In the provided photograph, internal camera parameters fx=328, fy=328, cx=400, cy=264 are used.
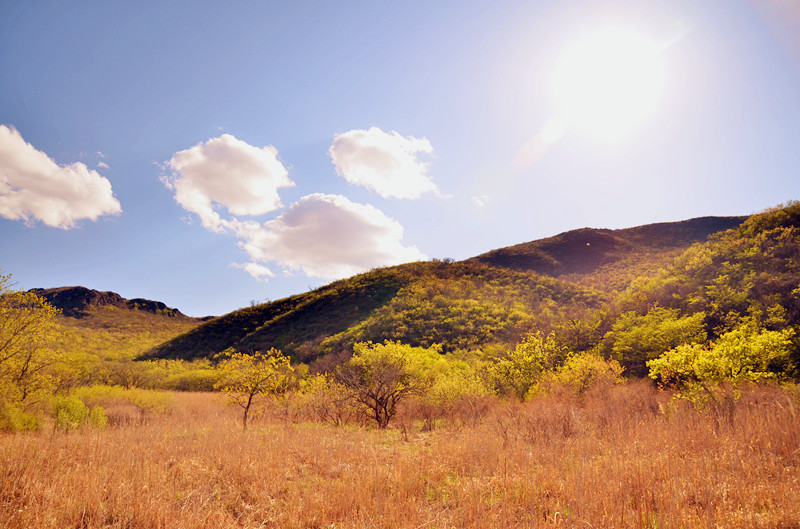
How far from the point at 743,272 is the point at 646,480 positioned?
70.4 feet

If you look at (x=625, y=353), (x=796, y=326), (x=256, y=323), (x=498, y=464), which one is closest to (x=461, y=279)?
(x=256, y=323)

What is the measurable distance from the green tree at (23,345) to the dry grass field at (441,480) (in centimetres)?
688

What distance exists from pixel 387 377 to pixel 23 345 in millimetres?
13941

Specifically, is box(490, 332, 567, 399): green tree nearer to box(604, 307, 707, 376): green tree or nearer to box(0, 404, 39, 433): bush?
box(604, 307, 707, 376): green tree

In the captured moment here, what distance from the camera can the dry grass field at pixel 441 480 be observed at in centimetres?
407

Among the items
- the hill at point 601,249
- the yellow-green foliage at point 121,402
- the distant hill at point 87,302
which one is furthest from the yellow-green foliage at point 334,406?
the distant hill at point 87,302

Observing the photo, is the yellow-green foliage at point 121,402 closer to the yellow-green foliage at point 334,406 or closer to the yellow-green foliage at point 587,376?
the yellow-green foliage at point 334,406

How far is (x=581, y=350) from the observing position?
68.2 ft

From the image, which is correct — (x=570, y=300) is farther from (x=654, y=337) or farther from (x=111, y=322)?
(x=111, y=322)

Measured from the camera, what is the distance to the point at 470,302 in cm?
4500

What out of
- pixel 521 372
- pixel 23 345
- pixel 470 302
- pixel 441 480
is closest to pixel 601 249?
pixel 470 302

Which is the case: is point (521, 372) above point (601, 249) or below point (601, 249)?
below

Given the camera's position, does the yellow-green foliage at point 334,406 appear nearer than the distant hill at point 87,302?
Yes

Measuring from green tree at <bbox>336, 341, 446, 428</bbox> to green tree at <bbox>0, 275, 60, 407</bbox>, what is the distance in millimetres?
11558
